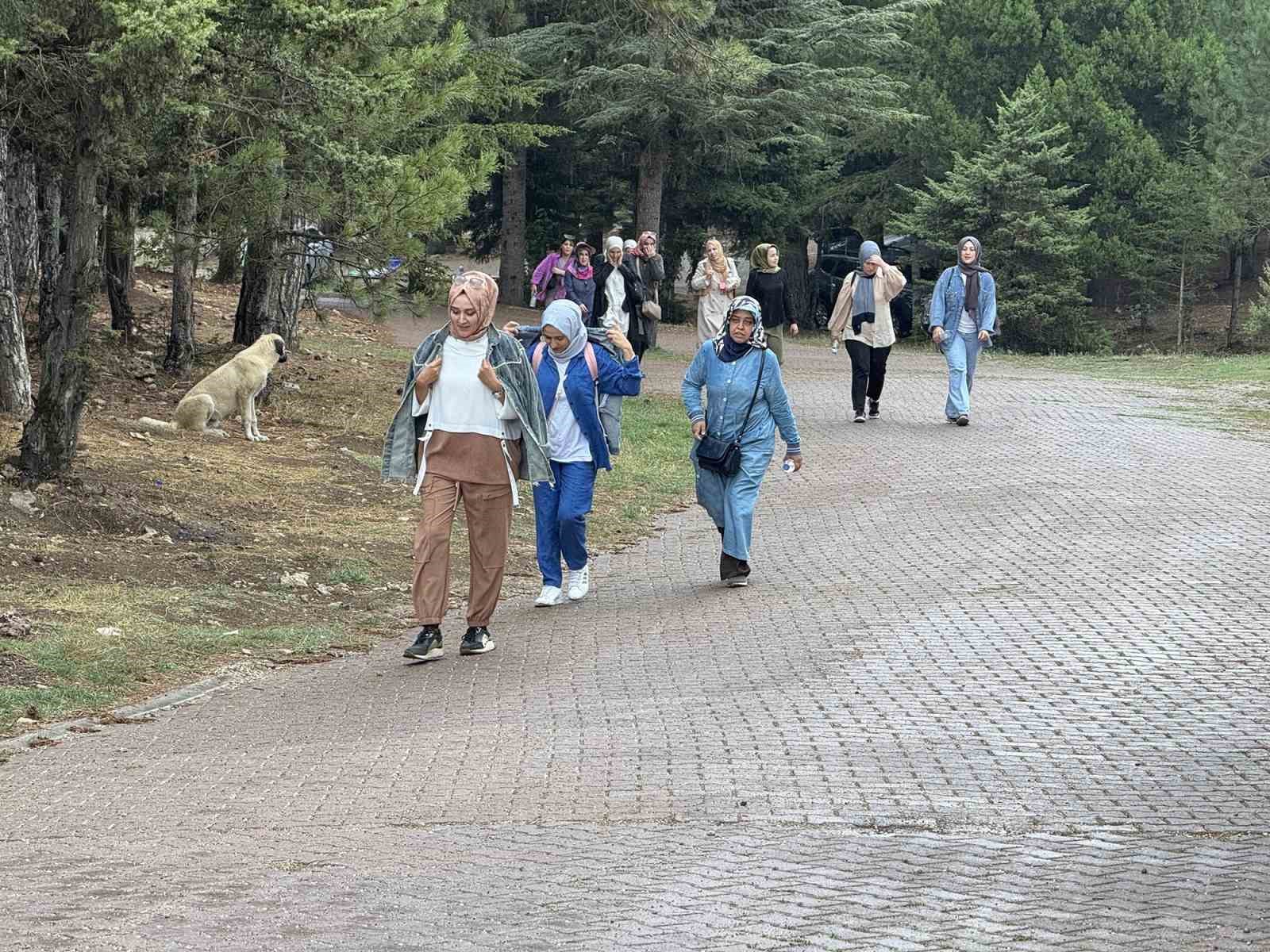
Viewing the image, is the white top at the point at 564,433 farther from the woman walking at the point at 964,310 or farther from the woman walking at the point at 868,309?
the woman walking at the point at 964,310

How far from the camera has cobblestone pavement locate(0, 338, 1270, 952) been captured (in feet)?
17.0

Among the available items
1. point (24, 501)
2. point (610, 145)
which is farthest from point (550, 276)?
point (610, 145)

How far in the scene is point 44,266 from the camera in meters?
19.9

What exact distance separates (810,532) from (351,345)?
16.0 metres

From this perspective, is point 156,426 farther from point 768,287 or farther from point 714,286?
point 768,287

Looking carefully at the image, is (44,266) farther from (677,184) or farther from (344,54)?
(677,184)

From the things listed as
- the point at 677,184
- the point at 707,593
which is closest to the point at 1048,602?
the point at 707,593

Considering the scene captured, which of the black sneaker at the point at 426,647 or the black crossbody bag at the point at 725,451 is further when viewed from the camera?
the black crossbody bag at the point at 725,451

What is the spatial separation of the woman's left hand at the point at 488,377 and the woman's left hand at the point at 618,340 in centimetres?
115

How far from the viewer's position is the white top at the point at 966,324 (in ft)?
60.4

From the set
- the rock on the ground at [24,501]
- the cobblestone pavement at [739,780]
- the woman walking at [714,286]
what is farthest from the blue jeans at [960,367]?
the rock on the ground at [24,501]

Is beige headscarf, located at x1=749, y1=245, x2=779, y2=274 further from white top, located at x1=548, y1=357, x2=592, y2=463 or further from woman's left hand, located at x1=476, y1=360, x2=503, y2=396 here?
woman's left hand, located at x1=476, y1=360, x2=503, y2=396

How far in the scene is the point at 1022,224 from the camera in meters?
34.9

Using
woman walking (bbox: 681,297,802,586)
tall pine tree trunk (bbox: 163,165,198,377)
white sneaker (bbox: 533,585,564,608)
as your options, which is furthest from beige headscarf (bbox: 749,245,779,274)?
white sneaker (bbox: 533,585,564,608)
